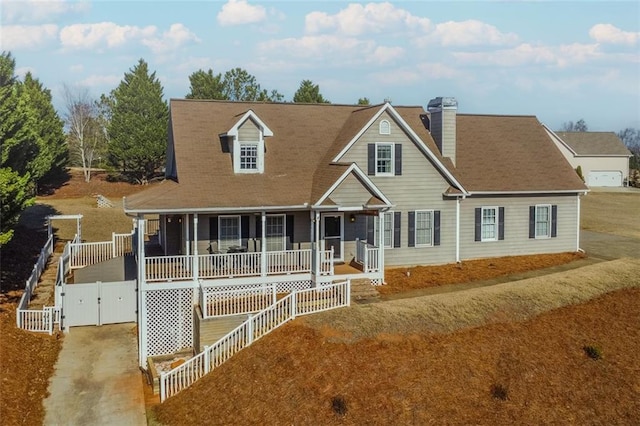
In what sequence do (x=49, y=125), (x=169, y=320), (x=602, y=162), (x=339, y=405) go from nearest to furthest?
(x=339, y=405) < (x=169, y=320) < (x=49, y=125) < (x=602, y=162)

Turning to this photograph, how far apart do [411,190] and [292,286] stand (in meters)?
6.90

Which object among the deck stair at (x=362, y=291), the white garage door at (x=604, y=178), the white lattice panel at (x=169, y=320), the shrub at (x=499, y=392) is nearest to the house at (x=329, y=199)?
the white lattice panel at (x=169, y=320)

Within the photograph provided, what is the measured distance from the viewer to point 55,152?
54.2m

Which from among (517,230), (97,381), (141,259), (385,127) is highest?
(385,127)

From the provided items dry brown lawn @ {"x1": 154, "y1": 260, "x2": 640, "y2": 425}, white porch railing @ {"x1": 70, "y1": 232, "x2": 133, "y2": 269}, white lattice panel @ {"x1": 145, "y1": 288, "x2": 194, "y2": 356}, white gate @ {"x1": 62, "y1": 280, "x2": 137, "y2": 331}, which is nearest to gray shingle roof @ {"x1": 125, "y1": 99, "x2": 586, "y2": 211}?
white lattice panel @ {"x1": 145, "y1": 288, "x2": 194, "y2": 356}

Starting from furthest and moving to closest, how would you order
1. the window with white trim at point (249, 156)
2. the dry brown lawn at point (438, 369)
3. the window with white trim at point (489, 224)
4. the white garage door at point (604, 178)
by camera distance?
the white garage door at point (604, 178) → the window with white trim at point (489, 224) → the window with white trim at point (249, 156) → the dry brown lawn at point (438, 369)

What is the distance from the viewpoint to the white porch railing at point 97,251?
95.6ft

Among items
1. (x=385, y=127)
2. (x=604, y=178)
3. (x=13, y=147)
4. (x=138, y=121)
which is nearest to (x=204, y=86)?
(x=138, y=121)

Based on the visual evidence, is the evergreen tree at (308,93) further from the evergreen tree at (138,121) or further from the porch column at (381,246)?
the porch column at (381,246)

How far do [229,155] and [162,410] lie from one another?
1135cm

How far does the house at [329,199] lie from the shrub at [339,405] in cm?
758

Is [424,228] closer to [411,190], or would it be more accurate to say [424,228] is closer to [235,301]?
[411,190]

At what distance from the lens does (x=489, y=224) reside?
27.2m

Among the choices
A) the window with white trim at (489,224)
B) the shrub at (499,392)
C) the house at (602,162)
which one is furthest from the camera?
the house at (602,162)
